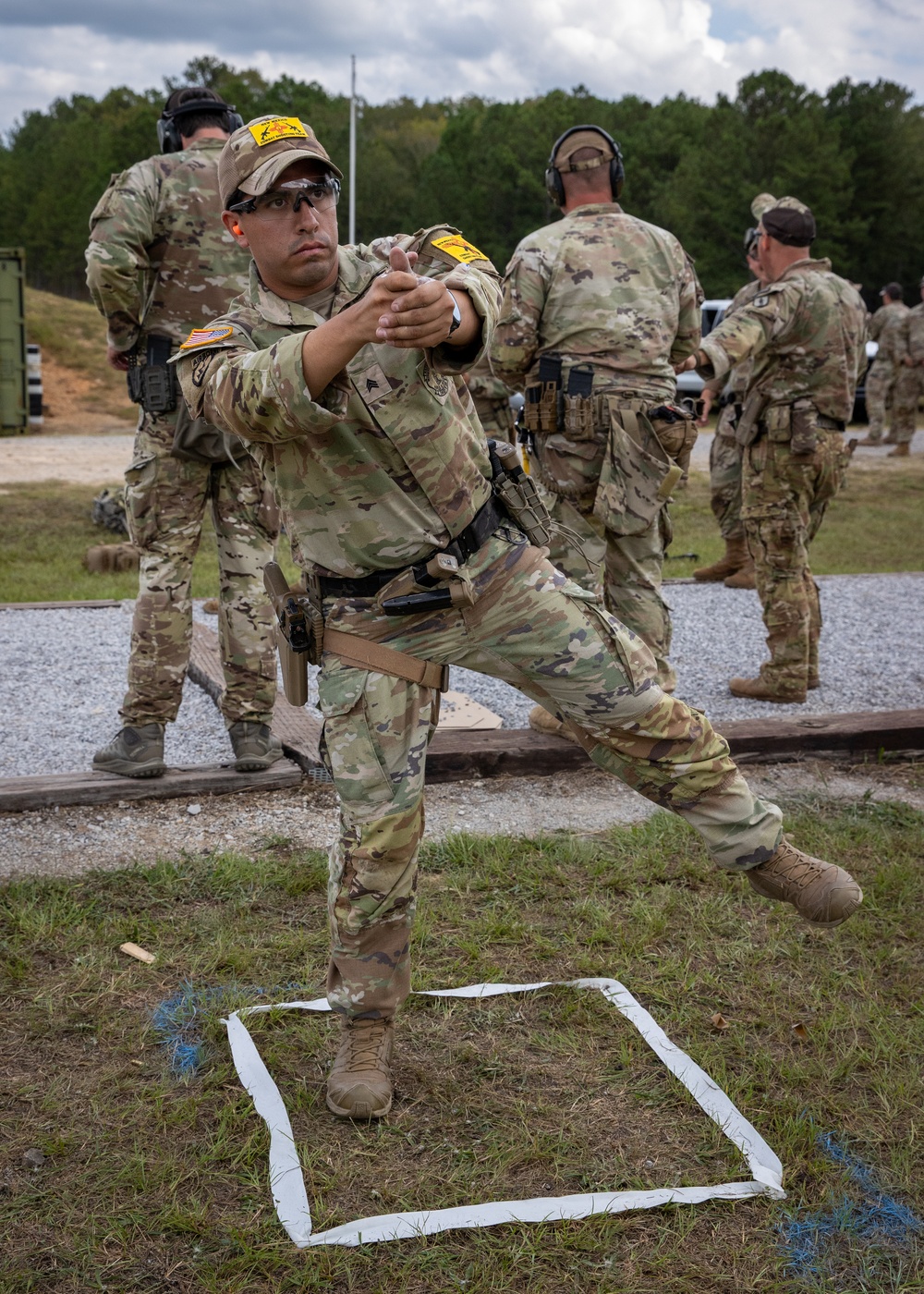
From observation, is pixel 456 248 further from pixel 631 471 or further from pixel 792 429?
pixel 792 429

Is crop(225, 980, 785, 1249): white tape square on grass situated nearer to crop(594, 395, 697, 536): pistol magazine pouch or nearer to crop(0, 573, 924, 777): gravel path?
crop(0, 573, 924, 777): gravel path

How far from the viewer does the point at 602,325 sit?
5.21 m

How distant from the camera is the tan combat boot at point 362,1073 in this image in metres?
2.98

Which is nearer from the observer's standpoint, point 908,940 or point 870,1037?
point 870,1037

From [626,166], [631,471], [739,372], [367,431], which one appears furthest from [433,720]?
[626,166]

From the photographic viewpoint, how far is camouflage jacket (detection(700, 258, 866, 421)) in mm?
6266

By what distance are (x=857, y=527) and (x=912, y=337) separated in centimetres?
701

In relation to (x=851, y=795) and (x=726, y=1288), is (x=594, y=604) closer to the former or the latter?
(x=726, y=1288)

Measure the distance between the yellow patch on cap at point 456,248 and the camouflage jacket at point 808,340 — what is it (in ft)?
11.5

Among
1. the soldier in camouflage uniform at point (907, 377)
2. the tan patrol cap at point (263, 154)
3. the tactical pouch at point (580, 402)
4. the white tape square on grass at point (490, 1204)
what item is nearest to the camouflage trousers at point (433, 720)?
the white tape square on grass at point (490, 1204)

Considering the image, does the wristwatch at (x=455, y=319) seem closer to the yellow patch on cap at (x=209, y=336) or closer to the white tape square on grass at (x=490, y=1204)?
the yellow patch on cap at (x=209, y=336)

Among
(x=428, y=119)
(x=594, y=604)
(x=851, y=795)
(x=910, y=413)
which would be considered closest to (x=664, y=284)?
(x=851, y=795)

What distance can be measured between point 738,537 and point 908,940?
562 centimetres

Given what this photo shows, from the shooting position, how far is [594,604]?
3.04 meters
